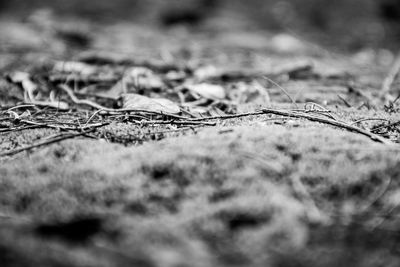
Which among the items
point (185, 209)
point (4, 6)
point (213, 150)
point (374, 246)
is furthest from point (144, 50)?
point (4, 6)

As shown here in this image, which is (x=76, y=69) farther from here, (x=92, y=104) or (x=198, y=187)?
(x=198, y=187)

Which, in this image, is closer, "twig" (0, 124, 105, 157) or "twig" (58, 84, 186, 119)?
"twig" (0, 124, 105, 157)

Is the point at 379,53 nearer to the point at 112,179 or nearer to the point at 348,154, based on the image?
the point at 348,154

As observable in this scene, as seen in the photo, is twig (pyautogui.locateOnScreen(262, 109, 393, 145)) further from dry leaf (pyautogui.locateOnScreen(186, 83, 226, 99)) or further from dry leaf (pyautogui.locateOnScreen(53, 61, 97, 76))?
dry leaf (pyautogui.locateOnScreen(53, 61, 97, 76))

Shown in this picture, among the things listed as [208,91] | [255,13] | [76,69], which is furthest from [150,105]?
[255,13]

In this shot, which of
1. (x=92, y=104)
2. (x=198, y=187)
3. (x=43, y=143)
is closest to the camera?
(x=198, y=187)

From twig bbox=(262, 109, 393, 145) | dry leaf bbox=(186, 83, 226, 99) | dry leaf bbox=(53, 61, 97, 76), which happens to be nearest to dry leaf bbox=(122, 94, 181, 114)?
dry leaf bbox=(186, 83, 226, 99)

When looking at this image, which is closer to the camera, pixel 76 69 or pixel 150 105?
pixel 150 105

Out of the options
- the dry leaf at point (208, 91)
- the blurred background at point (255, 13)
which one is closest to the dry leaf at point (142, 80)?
the dry leaf at point (208, 91)

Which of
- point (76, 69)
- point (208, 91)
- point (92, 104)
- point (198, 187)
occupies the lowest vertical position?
point (198, 187)
